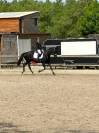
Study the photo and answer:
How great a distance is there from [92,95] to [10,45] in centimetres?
2617

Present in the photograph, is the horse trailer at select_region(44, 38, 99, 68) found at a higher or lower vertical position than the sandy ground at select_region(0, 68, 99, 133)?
lower

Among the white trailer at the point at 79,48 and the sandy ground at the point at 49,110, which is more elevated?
the sandy ground at the point at 49,110

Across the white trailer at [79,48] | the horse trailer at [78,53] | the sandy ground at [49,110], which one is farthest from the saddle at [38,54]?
the sandy ground at [49,110]

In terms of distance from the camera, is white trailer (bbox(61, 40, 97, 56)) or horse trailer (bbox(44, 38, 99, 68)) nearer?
horse trailer (bbox(44, 38, 99, 68))

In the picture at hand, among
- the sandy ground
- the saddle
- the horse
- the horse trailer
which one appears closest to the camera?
the sandy ground

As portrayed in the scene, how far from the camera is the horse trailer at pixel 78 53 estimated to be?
38.2 metres

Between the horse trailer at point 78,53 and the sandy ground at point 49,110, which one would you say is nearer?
the sandy ground at point 49,110

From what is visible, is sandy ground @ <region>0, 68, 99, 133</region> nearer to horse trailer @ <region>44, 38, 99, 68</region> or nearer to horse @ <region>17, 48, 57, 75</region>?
horse @ <region>17, 48, 57, 75</region>

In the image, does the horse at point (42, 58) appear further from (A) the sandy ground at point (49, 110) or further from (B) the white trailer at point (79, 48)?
(A) the sandy ground at point (49, 110)

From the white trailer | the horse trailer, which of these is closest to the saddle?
the horse trailer

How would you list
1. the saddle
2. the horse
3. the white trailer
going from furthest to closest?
the white trailer → the saddle → the horse

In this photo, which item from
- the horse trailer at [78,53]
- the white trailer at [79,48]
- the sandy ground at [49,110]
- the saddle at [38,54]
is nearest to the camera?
the sandy ground at [49,110]

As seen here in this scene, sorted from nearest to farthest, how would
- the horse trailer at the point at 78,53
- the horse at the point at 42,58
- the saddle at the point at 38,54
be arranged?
the horse at the point at 42,58 → the saddle at the point at 38,54 → the horse trailer at the point at 78,53

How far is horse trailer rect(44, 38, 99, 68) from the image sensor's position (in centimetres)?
3822
